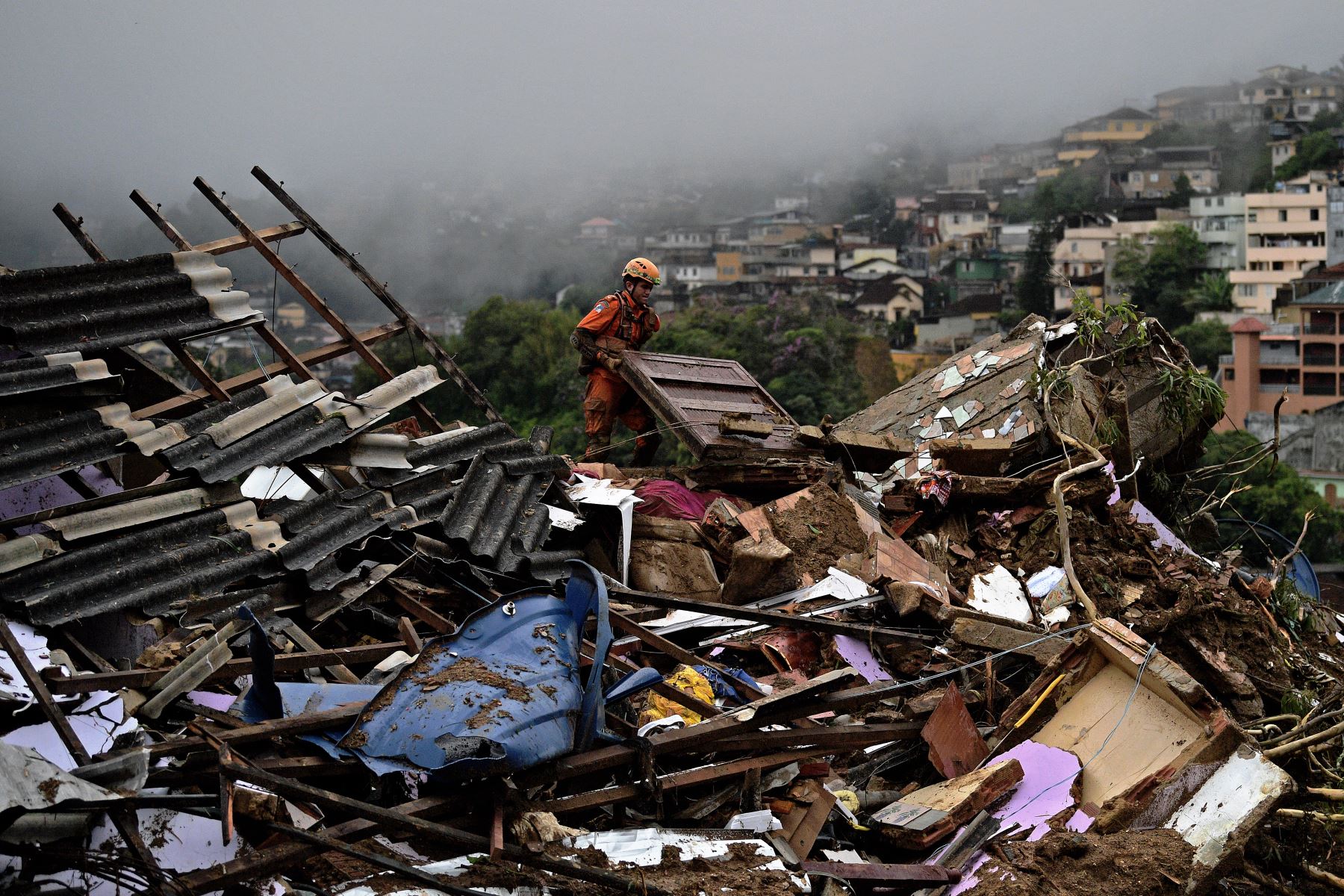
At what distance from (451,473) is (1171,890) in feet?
13.8

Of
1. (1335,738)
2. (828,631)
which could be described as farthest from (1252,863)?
(828,631)

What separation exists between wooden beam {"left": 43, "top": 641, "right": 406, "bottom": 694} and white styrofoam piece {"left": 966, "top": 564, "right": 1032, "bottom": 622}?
338 centimetres

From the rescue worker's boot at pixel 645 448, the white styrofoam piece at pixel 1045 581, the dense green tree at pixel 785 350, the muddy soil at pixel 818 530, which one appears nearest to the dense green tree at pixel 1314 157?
the dense green tree at pixel 785 350

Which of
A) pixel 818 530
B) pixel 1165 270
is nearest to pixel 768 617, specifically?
pixel 818 530

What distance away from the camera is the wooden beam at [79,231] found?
7.52 meters

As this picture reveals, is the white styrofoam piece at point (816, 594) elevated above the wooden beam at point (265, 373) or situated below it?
below

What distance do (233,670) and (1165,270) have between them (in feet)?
278

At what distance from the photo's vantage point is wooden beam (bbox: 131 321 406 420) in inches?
261

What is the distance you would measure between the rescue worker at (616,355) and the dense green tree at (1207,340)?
60.8m

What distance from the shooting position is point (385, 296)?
8.38m

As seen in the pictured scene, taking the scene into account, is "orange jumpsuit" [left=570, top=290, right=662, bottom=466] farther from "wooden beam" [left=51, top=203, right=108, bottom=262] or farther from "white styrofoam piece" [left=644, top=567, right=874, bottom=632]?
"wooden beam" [left=51, top=203, right=108, bottom=262]

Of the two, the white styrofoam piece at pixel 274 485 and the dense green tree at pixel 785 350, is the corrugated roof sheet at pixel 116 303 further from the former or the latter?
the dense green tree at pixel 785 350

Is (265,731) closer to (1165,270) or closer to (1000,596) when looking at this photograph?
(1000,596)

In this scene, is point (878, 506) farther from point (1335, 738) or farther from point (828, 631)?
point (1335, 738)
